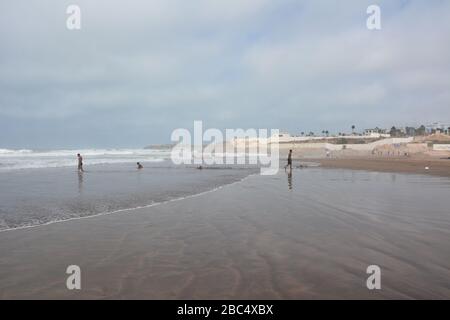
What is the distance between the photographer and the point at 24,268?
5.88 meters

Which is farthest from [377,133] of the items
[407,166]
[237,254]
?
[237,254]

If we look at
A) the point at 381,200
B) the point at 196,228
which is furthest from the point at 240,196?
the point at 196,228

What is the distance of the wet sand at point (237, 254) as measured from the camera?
196 inches

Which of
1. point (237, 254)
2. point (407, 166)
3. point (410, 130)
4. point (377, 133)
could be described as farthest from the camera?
point (377, 133)

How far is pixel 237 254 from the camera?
6.70 m

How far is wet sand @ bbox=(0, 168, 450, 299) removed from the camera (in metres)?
4.97

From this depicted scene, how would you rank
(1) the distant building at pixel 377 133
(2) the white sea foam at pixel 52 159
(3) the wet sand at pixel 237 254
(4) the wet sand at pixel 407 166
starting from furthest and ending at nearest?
1. (1) the distant building at pixel 377 133
2. (2) the white sea foam at pixel 52 159
3. (4) the wet sand at pixel 407 166
4. (3) the wet sand at pixel 237 254

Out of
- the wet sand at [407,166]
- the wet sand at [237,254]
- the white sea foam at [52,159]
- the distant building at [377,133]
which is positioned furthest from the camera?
the distant building at [377,133]

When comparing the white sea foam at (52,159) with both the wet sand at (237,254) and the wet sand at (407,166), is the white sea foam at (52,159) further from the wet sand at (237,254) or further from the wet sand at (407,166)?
the wet sand at (237,254)

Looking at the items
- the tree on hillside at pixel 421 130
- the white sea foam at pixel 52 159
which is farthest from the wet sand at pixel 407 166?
the tree on hillside at pixel 421 130

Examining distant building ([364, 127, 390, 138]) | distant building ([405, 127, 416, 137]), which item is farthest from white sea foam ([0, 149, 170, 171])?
distant building ([405, 127, 416, 137])

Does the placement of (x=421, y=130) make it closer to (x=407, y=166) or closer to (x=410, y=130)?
(x=410, y=130)

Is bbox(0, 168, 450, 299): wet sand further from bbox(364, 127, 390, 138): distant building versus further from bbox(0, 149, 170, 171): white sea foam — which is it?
bbox(364, 127, 390, 138): distant building
